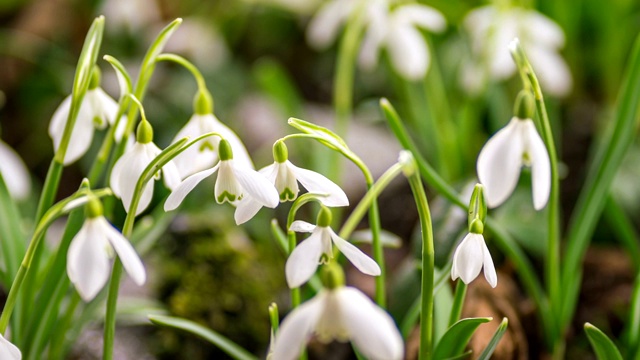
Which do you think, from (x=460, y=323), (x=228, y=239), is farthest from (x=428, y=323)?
(x=228, y=239)

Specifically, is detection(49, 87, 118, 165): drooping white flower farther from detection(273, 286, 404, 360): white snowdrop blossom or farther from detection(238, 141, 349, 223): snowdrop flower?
detection(273, 286, 404, 360): white snowdrop blossom

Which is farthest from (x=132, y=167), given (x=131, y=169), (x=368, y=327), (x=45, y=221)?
(x=368, y=327)

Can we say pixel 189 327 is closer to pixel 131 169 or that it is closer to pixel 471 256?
pixel 131 169

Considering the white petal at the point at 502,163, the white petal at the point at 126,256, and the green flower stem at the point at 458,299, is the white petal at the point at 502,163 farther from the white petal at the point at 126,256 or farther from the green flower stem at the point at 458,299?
the white petal at the point at 126,256

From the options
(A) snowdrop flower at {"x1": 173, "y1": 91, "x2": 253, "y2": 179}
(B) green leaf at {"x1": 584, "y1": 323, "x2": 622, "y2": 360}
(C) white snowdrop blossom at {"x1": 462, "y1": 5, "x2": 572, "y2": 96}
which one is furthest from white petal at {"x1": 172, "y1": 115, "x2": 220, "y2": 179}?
(C) white snowdrop blossom at {"x1": 462, "y1": 5, "x2": 572, "y2": 96}

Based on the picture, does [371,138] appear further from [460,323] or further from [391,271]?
[460,323]

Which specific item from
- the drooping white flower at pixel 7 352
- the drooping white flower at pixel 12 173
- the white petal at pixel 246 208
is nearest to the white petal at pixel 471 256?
the white petal at pixel 246 208
